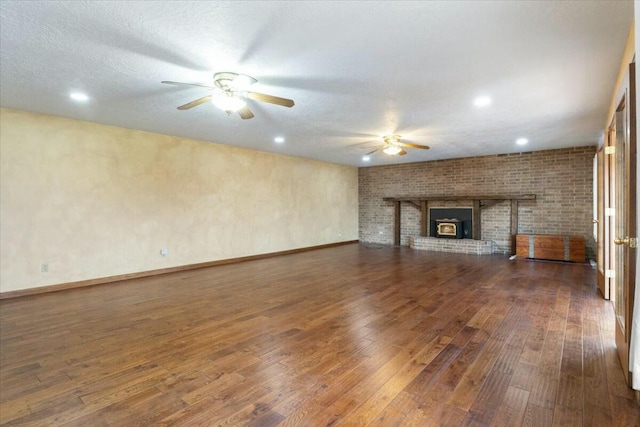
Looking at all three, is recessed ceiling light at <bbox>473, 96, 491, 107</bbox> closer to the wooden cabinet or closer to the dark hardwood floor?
the dark hardwood floor

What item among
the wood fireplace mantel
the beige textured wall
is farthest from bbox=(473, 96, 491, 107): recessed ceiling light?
the beige textured wall

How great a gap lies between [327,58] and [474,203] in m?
6.85

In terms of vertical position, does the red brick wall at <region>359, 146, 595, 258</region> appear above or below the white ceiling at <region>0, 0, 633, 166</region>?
below

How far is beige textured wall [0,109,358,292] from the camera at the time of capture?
14.5 ft

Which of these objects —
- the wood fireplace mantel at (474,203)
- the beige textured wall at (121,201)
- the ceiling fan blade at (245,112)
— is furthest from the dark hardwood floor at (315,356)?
the wood fireplace mantel at (474,203)

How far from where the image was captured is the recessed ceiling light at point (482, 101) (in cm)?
383

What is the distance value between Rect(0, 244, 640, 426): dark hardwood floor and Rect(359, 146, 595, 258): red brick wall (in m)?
3.14

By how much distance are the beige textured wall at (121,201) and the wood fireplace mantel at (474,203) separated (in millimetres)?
3431

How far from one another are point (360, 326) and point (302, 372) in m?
1.00

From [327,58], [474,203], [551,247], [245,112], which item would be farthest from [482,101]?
[474,203]

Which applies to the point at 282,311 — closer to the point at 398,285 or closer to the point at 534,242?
the point at 398,285

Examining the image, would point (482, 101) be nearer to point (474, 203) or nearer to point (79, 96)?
point (79, 96)

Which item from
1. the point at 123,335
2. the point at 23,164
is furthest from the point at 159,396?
the point at 23,164

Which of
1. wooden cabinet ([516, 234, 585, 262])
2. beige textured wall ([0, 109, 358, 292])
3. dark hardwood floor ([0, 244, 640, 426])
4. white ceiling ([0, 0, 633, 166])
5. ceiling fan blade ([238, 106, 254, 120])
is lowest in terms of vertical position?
dark hardwood floor ([0, 244, 640, 426])
